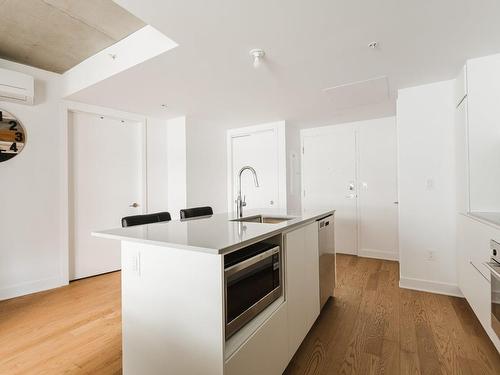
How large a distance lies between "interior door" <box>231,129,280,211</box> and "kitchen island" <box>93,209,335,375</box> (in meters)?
2.76

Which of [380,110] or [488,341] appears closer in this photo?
[488,341]

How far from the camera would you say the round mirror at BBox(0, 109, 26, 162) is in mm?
2696

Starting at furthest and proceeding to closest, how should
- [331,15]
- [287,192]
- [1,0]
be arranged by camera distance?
1. [287,192]
2. [1,0]
3. [331,15]

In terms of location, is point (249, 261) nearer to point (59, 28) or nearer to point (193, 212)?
point (193, 212)

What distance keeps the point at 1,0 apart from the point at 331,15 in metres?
2.51

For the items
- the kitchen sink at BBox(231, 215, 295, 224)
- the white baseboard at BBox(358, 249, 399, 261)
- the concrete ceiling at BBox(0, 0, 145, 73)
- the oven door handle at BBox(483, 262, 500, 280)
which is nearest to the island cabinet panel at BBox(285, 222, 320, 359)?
the kitchen sink at BBox(231, 215, 295, 224)

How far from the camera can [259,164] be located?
14.7ft

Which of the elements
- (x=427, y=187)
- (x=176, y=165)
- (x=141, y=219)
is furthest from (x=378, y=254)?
(x=141, y=219)

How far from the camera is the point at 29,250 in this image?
9.53ft

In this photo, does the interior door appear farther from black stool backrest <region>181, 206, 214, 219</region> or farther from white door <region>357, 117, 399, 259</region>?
black stool backrest <region>181, 206, 214, 219</region>

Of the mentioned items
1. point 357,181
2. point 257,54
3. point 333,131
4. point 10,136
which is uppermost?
point 257,54

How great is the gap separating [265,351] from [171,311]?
52 cm

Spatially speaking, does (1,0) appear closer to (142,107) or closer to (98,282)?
(142,107)

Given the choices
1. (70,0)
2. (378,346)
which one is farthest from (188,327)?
(70,0)
